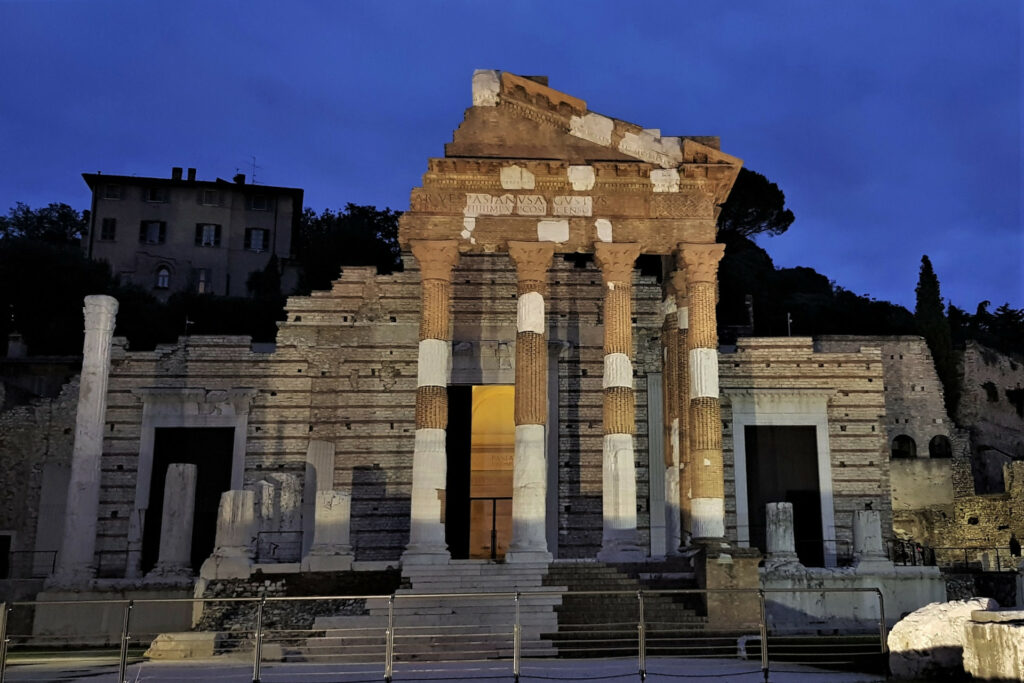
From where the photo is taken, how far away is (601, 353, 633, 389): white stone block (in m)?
22.1

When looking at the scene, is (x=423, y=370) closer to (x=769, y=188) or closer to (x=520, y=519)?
(x=520, y=519)

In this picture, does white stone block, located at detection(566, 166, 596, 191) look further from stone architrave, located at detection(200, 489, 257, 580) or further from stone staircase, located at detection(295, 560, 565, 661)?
stone architrave, located at detection(200, 489, 257, 580)

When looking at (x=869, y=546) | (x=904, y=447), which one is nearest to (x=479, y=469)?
(x=869, y=546)

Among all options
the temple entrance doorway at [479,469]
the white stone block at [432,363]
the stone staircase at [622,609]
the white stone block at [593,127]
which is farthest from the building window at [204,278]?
the stone staircase at [622,609]

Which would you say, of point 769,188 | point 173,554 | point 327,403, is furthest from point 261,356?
point 769,188

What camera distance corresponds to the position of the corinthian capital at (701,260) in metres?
22.7

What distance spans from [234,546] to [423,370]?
5.09 meters

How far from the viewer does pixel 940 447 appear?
40.9 meters

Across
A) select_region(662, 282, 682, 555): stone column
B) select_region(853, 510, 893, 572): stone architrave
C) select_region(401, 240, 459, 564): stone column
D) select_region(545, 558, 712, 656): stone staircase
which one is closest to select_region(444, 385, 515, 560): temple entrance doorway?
select_region(401, 240, 459, 564): stone column

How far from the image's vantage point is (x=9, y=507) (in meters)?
27.9

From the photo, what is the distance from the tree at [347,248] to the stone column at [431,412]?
88.0ft

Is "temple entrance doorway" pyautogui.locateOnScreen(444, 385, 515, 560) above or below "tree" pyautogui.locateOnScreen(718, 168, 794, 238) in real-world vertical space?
below

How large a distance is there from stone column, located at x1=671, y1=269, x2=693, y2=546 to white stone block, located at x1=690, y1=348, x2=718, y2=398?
2.38 feet

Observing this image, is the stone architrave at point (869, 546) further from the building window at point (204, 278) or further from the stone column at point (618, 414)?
the building window at point (204, 278)
